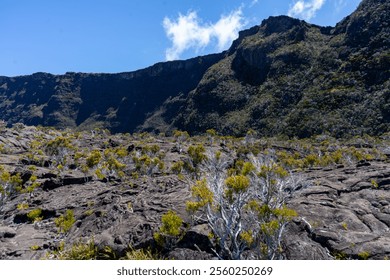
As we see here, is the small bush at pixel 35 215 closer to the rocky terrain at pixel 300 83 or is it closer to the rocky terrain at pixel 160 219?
the rocky terrain at pixel 160 219

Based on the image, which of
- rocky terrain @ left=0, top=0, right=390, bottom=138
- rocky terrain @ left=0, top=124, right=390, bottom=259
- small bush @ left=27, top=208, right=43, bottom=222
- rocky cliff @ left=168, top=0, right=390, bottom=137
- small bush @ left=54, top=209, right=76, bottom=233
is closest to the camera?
rocky terrain @ left=0, top=124, right=390, bottom=259

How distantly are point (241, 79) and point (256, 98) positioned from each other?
22.0 m

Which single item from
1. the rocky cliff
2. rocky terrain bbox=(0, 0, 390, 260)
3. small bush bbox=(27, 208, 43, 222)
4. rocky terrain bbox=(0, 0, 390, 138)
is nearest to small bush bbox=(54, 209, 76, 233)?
rocky terrain bbox=(0, 0, 390, 260)

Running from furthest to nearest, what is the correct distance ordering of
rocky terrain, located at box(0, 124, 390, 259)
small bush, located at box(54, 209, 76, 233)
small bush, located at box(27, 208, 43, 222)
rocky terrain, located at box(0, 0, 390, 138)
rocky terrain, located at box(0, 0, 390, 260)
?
rocky terrain, located at box(0, 0, 390, 138)
small bush, located at box(27, 208, 43, 222)
small bush, located at box(54, 209, 76, 233)
rocky terrain, located at box(0, 124, 390, 259)
rocky terrain, located at box(0, 0, 390, 260)

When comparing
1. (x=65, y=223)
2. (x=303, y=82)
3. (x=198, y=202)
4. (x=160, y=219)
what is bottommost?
(x=65, y=223)

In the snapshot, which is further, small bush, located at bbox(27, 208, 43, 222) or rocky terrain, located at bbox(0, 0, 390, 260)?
small bush, located at bbox(27, 208, 43, 222)

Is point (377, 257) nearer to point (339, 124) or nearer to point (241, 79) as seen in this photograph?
point (339, 124)

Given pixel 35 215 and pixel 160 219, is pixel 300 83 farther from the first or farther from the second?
pixel 160 219

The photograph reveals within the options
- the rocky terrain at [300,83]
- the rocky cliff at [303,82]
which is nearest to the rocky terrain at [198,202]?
the rocky terrain at [300,83]

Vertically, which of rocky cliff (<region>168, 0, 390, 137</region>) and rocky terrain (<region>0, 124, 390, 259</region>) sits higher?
rocky cliff (<region>168, 0, 390, 137</region>)

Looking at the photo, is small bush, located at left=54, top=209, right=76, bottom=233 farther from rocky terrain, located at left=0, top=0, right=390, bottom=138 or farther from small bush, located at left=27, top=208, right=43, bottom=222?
rocky terrain, located at left=0, top=0, right=390, bottom=138

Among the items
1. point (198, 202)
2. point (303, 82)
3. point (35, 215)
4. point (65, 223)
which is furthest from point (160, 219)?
point (303, 82)

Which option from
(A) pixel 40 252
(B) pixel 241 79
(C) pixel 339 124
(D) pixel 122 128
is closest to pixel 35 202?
(A) pixel 40 252
